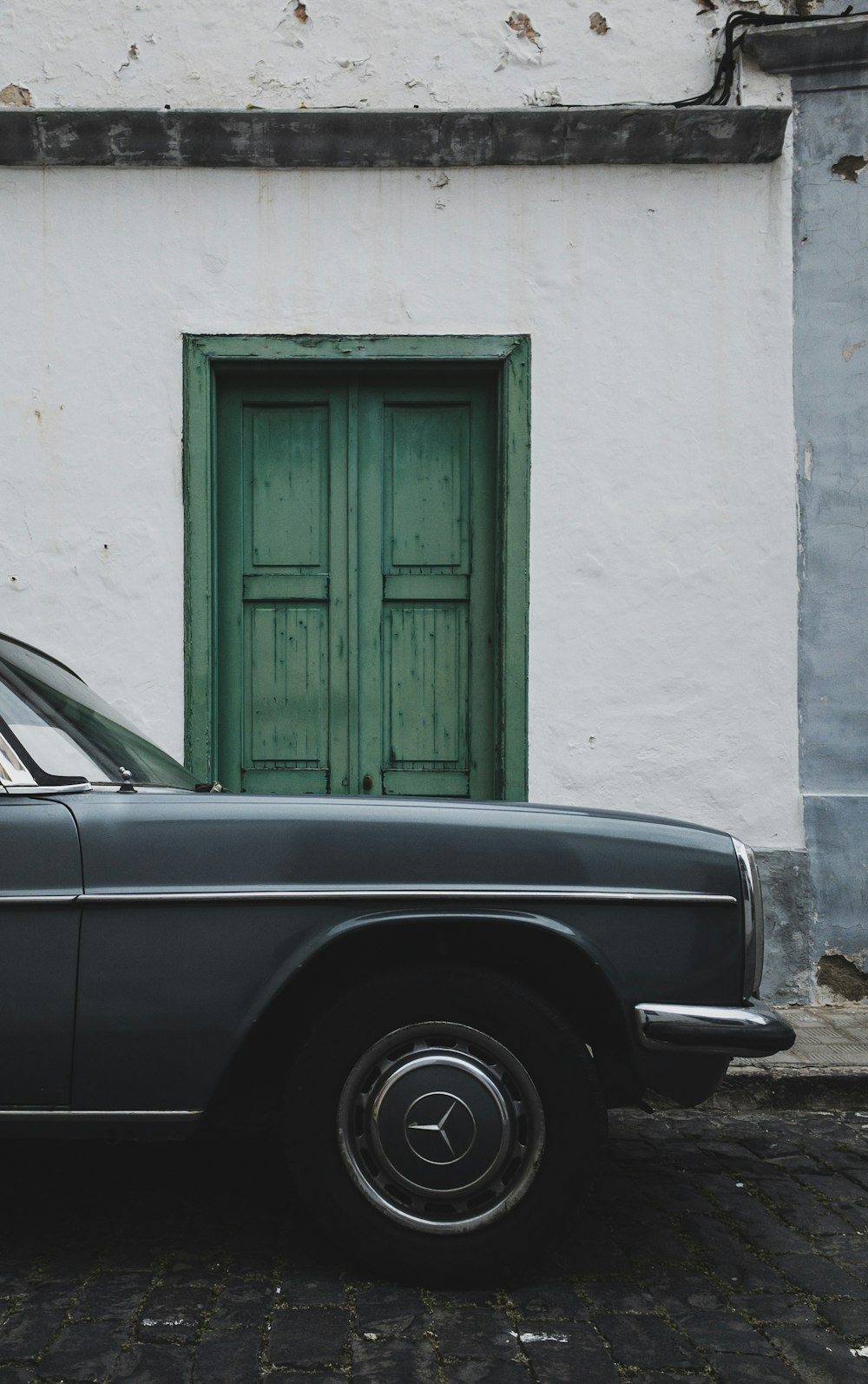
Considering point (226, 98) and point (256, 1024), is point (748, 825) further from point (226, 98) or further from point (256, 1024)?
point (226, 98)

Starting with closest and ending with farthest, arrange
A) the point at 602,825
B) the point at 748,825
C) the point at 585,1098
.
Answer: the point at 585,1098 < the point at 602,825 < the point at 748,825

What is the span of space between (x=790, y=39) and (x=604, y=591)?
289 centimetres

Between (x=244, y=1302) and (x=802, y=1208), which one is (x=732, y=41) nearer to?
(x=802, y=1208)

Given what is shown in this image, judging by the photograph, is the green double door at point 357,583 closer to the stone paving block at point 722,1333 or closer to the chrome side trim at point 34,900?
the chrome side trim at point 34,900

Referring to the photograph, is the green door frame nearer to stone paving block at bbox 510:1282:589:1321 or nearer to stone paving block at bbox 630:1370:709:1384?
stone paving block at bbox 510:1282:589:1321

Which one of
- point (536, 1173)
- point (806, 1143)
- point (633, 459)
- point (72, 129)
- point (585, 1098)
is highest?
point (72, 129)

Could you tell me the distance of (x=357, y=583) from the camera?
630 cm

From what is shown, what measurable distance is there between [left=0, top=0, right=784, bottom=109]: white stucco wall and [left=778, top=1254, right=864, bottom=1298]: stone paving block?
5.45 meters

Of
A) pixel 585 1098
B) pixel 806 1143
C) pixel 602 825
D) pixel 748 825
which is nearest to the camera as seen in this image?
pixel 585 1098

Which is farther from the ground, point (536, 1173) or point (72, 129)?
point (72, 129)

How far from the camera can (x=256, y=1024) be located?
2.87 metres

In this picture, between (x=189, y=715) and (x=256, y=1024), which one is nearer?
(x=256, y=1024)

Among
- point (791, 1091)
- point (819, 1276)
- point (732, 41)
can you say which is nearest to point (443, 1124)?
point (819, 1276)

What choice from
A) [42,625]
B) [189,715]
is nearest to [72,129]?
[42,625]
